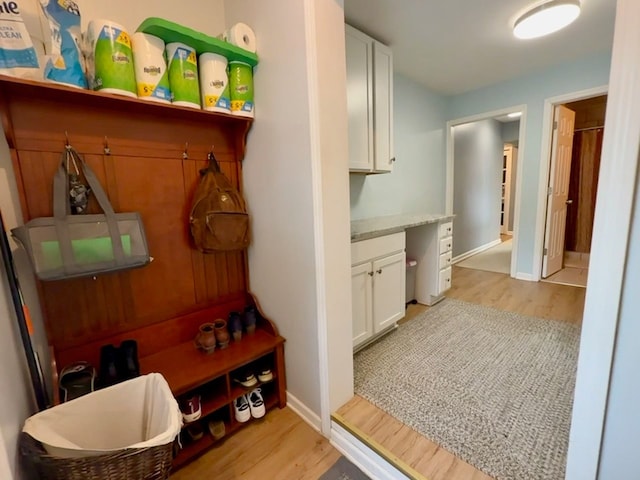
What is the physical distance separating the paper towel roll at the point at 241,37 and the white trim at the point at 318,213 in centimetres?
37

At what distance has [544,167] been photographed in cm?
A: 316

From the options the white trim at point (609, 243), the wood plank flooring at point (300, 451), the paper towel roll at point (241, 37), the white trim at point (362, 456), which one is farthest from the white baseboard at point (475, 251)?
the paper towel roll at point (241, 37)

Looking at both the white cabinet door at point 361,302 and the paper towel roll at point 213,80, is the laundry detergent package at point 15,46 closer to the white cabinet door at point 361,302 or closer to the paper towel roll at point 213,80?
the paper towel roll at point 213,80

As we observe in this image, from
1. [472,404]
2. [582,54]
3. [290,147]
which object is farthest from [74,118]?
[582,54]

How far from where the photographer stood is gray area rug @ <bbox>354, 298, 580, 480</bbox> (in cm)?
124

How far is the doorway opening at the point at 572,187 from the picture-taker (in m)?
3.27

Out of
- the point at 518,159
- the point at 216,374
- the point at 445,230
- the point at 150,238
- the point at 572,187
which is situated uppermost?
the point at 518,159

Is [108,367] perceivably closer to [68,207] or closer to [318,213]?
[68,207]

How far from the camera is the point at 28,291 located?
1108 mm

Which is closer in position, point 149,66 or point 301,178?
point 149,66

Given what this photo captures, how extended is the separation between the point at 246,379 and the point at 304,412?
0.36 m

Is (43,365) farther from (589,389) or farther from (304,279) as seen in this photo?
(589,389)

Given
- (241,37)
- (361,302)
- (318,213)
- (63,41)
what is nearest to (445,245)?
(361,302)

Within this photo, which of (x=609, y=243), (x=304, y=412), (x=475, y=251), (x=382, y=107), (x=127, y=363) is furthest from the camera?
(x=475, y=251)
